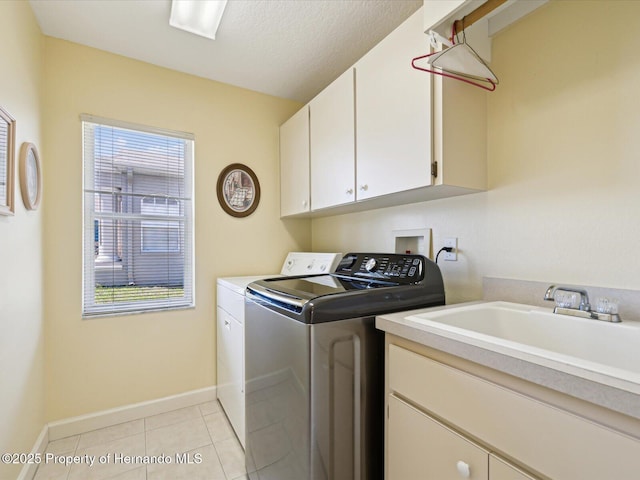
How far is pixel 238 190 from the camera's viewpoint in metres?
2.52

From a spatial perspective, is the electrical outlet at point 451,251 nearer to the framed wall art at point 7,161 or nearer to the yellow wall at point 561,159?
the yellow wall at point 561,159

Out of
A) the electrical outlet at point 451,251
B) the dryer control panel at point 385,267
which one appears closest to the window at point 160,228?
the dryer control panel at point 385,267

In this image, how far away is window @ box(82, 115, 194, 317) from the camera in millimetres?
2043

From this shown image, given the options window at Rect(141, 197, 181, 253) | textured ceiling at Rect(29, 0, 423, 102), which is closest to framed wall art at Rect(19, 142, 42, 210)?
window at Rect(141, 197, 181, 253)

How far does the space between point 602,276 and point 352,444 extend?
3.50ft

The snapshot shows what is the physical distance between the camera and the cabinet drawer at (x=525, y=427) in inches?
22.0

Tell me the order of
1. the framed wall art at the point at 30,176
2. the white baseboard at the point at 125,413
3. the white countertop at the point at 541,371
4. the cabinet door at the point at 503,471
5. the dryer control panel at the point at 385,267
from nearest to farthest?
the white countertop at the point at 541,371, the cabinet door at the point at 503,471, the dryer control panel at the point at 385,267, the framed wall art at the point at 30,176, the white baseboard at the point at 125,413

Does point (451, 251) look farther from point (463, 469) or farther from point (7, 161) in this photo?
point (7, 161)

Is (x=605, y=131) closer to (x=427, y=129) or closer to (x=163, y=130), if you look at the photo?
(x=427, y=129)

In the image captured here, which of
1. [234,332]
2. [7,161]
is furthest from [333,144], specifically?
[7,161]

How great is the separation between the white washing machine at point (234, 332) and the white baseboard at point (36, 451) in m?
0.99

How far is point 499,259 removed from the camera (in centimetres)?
138

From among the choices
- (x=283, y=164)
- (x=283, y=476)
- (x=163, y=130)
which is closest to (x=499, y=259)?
(x=283, y=476)

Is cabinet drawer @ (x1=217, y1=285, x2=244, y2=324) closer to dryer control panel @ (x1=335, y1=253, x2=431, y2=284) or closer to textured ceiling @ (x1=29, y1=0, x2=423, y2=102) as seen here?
dryer control panel @ (x1=335, y1=253, x2=431, y2=284)
